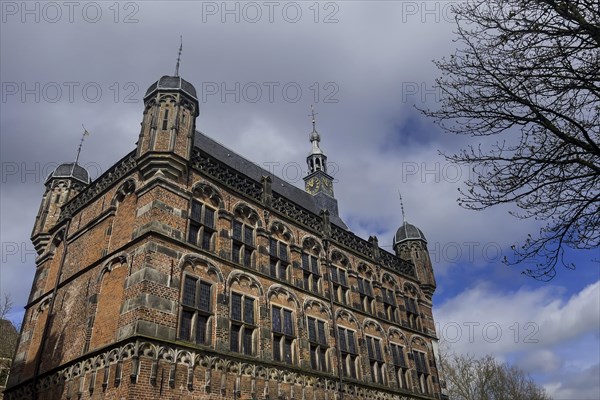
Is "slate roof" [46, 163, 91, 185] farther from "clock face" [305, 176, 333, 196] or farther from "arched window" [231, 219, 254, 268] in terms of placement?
"clock face" [305, 176, 333, 196]

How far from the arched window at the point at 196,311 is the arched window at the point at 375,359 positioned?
30.2 ft

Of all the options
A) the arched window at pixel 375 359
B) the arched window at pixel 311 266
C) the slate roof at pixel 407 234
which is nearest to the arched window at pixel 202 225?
the arched window at pixel 311 266

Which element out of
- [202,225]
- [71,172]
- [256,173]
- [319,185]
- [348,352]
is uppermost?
[319,185]

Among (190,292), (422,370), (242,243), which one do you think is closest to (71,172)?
(242,243)

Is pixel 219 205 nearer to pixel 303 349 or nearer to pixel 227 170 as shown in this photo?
pixel 227 170

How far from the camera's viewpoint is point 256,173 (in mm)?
23391

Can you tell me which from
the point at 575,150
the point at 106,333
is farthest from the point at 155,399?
the point at 575,150

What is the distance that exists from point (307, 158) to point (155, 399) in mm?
22603

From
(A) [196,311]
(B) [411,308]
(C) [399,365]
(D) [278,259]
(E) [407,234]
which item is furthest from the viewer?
(E) [407,234]

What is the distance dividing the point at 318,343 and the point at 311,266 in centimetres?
346

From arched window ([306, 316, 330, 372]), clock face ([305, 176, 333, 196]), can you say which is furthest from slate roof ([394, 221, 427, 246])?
arched window ([306, 316, 330, 372])

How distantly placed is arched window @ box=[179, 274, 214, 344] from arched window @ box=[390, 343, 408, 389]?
11.2 meters

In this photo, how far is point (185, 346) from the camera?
12.2 meters

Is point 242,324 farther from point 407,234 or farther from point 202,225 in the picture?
point 407,234
